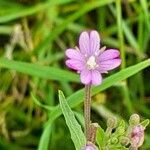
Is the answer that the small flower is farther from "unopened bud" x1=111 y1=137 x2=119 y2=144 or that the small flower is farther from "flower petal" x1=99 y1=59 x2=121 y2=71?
"flower petal" x1=99 y1=59 x2=121 y2=71

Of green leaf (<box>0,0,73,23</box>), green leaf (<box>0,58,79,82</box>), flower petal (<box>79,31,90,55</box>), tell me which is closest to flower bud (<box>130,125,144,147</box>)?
flower petal (<box>79,31,90,55</box>)

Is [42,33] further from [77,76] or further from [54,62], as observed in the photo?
[77,76]

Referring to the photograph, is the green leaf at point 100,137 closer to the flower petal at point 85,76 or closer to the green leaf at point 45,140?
the flower petal at point 85,76

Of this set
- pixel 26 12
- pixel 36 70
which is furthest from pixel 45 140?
pixel 26 12

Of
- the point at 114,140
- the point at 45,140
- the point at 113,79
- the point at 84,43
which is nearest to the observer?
the point at 114,140

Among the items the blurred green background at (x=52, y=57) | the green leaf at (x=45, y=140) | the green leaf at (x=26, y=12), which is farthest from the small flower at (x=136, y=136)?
the green leaf at (x=26, y=12)

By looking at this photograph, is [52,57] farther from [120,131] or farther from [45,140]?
[120,131]
